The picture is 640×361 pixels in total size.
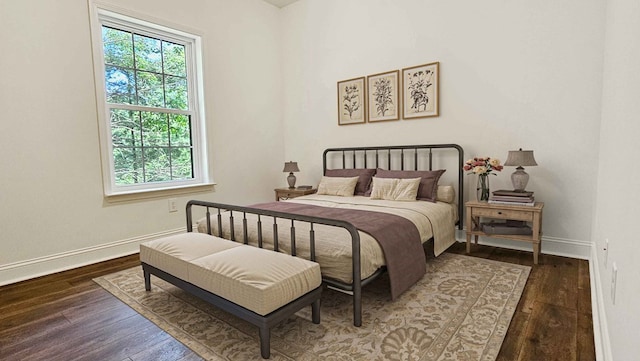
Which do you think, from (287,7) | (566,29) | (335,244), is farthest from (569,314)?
(287,7)

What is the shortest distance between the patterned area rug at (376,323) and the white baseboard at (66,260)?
2.27 feet

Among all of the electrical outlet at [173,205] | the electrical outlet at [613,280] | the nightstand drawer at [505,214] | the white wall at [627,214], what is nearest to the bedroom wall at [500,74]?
the nightstand drawer at [505,214]

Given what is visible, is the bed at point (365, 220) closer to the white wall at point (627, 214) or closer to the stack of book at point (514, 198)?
the stack of book at point (514, 198)

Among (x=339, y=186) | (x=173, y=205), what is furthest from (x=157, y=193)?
(x=339, y=186)

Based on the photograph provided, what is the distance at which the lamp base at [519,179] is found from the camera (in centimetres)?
311

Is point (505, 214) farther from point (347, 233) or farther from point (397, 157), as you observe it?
point (347, 233)

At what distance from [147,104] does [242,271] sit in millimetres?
2826

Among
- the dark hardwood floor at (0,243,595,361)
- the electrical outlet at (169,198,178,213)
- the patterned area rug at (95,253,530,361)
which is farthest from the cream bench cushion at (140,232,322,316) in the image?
the electrical outlet at (169,198,178,213)

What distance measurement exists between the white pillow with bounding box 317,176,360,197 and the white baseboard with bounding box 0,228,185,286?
2044 mm

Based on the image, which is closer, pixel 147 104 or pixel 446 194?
pixel 446 194

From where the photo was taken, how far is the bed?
210 centimetres

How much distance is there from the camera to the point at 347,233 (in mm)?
2229

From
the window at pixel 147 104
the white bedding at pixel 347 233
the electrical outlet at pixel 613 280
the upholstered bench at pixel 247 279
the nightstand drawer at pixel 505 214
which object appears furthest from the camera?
the window at pixel 147 104

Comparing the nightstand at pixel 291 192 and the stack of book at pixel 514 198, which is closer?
the stack of book at pixel 514 198
